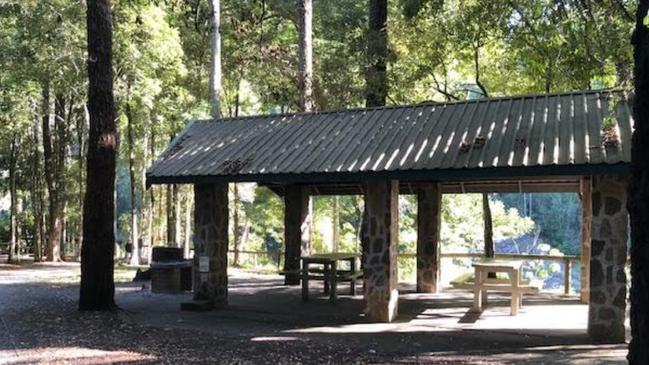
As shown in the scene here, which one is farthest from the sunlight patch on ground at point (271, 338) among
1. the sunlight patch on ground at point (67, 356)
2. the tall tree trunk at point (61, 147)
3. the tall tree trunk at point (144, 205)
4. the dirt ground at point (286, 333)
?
the tall tree trunk at point (61, 147)

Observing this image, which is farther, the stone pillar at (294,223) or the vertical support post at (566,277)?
the stone pillar at (294,223)

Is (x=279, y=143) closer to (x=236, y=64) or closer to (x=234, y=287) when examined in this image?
(x=234, y=287)

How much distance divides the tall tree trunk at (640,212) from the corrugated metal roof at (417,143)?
14.2 ft

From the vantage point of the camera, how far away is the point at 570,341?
8133mm

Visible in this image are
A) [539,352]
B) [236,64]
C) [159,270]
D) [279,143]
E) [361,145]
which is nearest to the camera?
[539,352]

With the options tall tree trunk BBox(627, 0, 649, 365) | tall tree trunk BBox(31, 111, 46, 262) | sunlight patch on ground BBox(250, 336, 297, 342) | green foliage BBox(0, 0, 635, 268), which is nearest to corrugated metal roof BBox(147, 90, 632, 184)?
green foliage BBox(0, 0, 635, 268)

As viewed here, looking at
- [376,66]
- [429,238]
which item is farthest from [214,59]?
[429,238]

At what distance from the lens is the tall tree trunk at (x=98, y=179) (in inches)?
405

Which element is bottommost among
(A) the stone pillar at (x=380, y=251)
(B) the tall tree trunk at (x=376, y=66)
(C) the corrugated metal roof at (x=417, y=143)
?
(A) the stone pillar at (x=380, y=251)

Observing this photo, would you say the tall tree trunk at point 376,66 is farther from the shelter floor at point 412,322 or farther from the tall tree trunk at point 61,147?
the tall tree trunk at point 61,147

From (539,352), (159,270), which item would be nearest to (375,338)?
(539,352)

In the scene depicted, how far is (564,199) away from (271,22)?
154 ft

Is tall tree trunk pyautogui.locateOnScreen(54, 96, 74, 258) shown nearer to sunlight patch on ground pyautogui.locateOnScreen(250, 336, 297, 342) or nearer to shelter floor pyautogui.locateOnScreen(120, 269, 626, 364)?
shelter floor pyautogui.locateOnScreen(120, 269, 626, 364)

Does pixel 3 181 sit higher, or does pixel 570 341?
pixel 3 181
